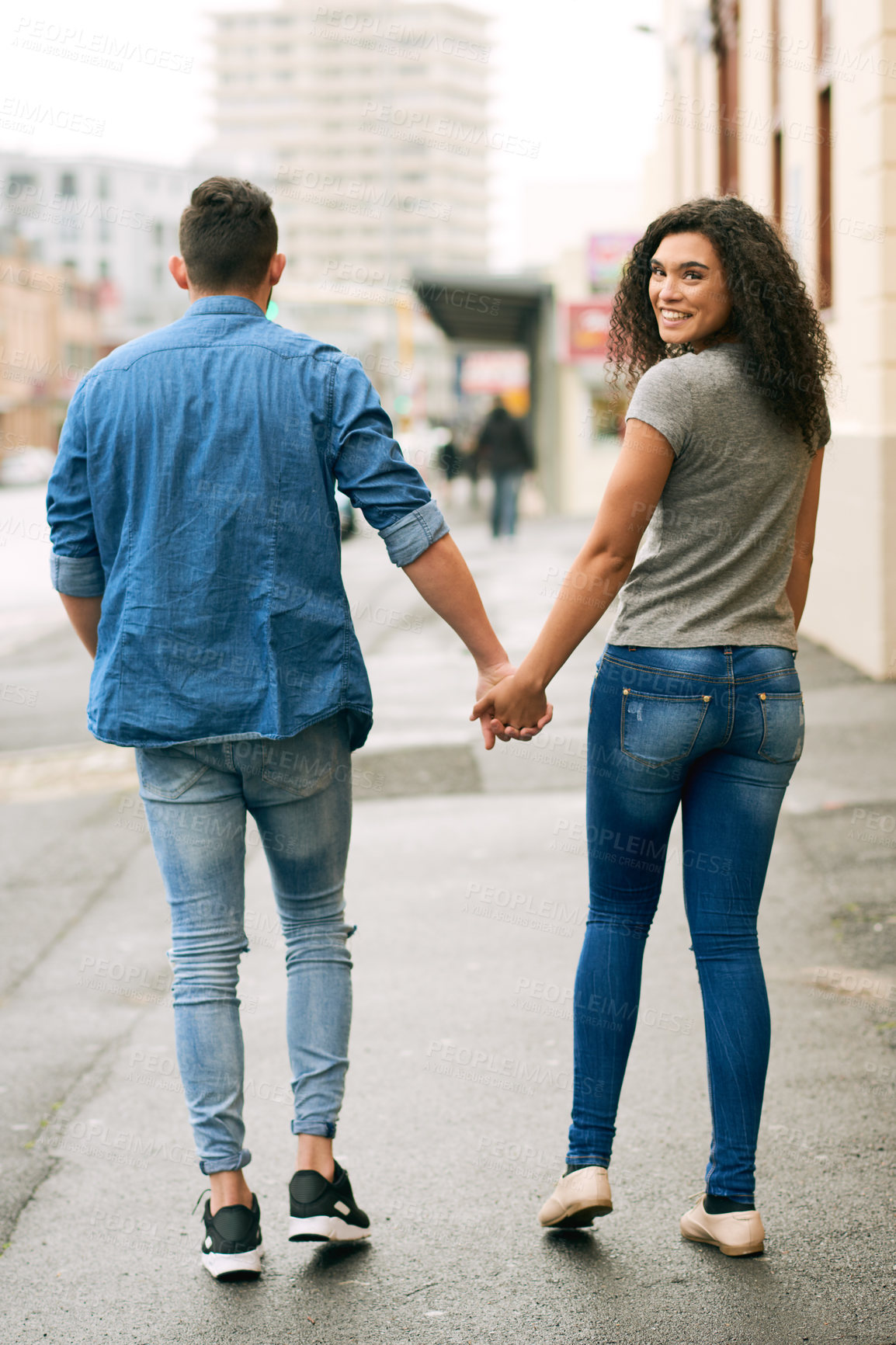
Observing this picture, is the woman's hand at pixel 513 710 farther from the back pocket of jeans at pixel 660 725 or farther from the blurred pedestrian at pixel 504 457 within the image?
the blurred pedestrian at pixel 504 457

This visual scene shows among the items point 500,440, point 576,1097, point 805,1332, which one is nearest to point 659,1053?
point 576,1097

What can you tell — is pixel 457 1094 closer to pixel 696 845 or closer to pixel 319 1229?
pixel 319 1229

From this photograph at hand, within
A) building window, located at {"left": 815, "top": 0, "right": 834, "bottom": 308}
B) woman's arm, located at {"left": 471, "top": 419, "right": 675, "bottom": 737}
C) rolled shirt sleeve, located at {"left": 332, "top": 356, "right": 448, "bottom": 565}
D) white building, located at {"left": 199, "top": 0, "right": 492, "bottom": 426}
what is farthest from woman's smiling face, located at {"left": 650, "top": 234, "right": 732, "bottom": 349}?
white building, located at {"left": 199, "top": 0, "right": 492, "bottom": 426}

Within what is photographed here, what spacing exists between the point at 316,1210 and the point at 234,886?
0.62 m

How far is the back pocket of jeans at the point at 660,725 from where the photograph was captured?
2861 millimetres

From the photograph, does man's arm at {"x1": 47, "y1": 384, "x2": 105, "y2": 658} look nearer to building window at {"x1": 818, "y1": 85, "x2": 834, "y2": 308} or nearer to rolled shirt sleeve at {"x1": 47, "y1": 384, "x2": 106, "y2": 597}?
rolled shirt sleeve at {"x1": 47, "y1": 384, "x2": 106, "y2": 597}

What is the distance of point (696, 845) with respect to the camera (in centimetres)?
298

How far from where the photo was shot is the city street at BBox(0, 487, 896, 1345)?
9.40 ft

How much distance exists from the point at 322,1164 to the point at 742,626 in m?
1.29

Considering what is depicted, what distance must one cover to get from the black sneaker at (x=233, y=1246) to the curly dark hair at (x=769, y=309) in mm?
1773

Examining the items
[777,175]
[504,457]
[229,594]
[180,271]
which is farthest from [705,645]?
[504,457]

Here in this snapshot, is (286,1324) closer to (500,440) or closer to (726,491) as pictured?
(726,491)

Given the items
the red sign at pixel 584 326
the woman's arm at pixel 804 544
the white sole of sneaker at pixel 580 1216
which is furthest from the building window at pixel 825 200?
the red sign at pixel 584 326

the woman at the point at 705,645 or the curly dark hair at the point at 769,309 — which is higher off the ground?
the curly dark hair at the point at 769,309
